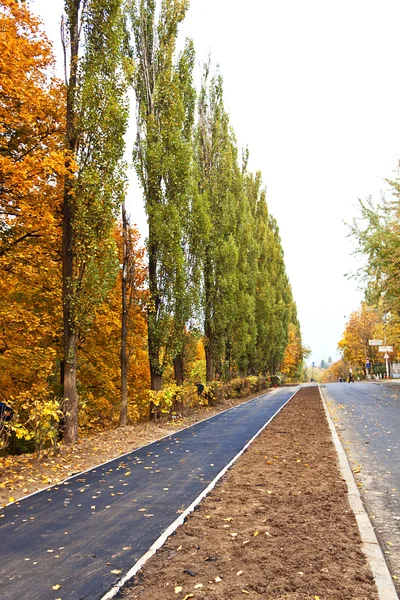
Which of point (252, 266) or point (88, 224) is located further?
point (252, 266)

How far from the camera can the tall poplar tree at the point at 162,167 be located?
17422 mm

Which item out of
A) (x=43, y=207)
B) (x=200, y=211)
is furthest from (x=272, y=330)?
(x=43, y=207)

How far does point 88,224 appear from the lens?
12656 millimetres

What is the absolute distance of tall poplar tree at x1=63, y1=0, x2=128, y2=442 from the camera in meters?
12.5

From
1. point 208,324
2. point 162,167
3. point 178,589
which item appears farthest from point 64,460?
point 208,324

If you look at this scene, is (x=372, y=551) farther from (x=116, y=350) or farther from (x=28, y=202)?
(x=116, y=350)

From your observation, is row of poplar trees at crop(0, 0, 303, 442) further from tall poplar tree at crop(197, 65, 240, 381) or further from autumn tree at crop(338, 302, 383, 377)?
autumn tree at crop(338, 302, 383, 377)

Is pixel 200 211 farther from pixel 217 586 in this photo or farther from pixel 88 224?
pixel 217 586

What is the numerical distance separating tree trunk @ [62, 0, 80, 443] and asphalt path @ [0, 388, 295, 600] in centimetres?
266

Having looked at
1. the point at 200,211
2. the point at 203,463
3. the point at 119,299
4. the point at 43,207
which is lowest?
the point at 203,463

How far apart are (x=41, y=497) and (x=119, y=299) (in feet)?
44.5

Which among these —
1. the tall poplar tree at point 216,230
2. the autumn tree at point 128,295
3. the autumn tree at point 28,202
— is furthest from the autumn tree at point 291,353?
the autumn tree at point 28,202

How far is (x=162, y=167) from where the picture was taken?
696 inches

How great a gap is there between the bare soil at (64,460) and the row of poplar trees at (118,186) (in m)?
1.19
